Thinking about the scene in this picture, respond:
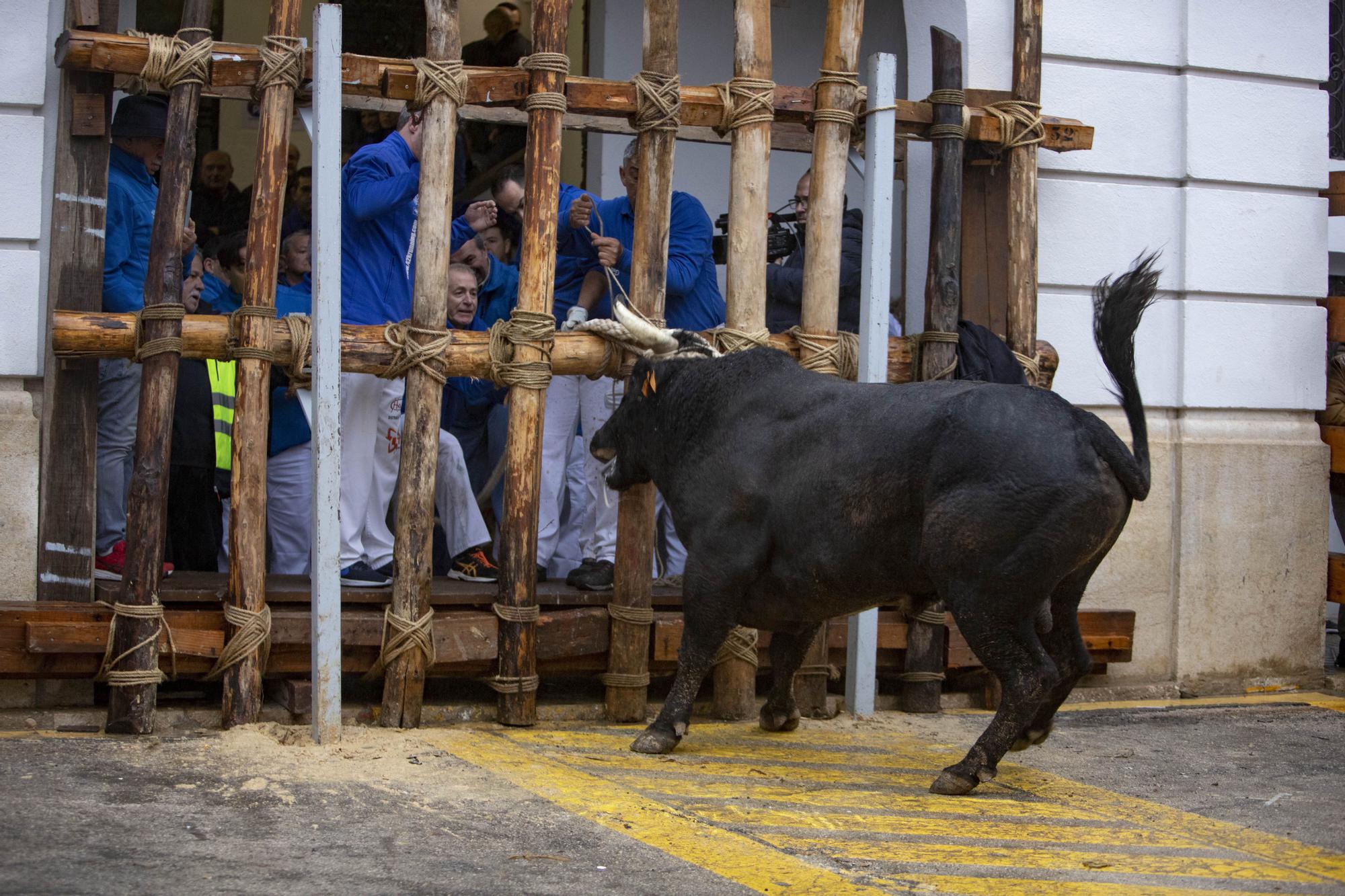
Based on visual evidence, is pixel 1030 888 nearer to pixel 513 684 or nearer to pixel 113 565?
pixel 513 684

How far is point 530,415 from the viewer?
6.15 metres

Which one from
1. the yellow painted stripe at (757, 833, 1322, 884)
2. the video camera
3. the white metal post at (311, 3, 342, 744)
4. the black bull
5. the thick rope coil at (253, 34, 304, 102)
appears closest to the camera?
the yellow painted stripe at (757, 833, 1322, 884)

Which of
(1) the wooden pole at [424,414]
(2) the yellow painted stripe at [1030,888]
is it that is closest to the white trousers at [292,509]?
(1) the wooden pole at [424,414]

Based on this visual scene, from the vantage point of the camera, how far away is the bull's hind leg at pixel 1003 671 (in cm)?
519

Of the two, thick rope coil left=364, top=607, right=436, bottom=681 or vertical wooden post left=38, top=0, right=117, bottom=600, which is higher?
vertical wooden post left=38, top=0, right=117, bottom=600

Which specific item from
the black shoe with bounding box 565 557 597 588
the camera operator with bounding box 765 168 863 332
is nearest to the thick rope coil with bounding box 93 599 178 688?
the black shoe with bounding box 565 557 597 588

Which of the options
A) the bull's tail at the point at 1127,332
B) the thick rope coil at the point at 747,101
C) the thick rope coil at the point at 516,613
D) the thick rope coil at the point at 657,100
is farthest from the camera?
A: the thick rope coil at the point at 747,101

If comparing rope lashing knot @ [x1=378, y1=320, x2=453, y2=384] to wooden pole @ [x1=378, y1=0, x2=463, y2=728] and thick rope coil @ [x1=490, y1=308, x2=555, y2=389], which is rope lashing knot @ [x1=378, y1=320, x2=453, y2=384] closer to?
wooden pole @ [x1=378, y1=0, x2=463, y2=728]

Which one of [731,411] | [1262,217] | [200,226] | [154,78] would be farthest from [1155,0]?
[200,226]

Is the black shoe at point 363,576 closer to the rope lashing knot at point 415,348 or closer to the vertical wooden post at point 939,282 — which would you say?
the rope lashing knot at point 415,348

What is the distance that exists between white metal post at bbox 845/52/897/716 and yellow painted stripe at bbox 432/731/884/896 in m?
1.75

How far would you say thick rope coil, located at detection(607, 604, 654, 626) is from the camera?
6.38m

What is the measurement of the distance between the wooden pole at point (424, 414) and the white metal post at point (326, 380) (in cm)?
38

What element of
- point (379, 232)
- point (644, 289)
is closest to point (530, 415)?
point (644, 289)
